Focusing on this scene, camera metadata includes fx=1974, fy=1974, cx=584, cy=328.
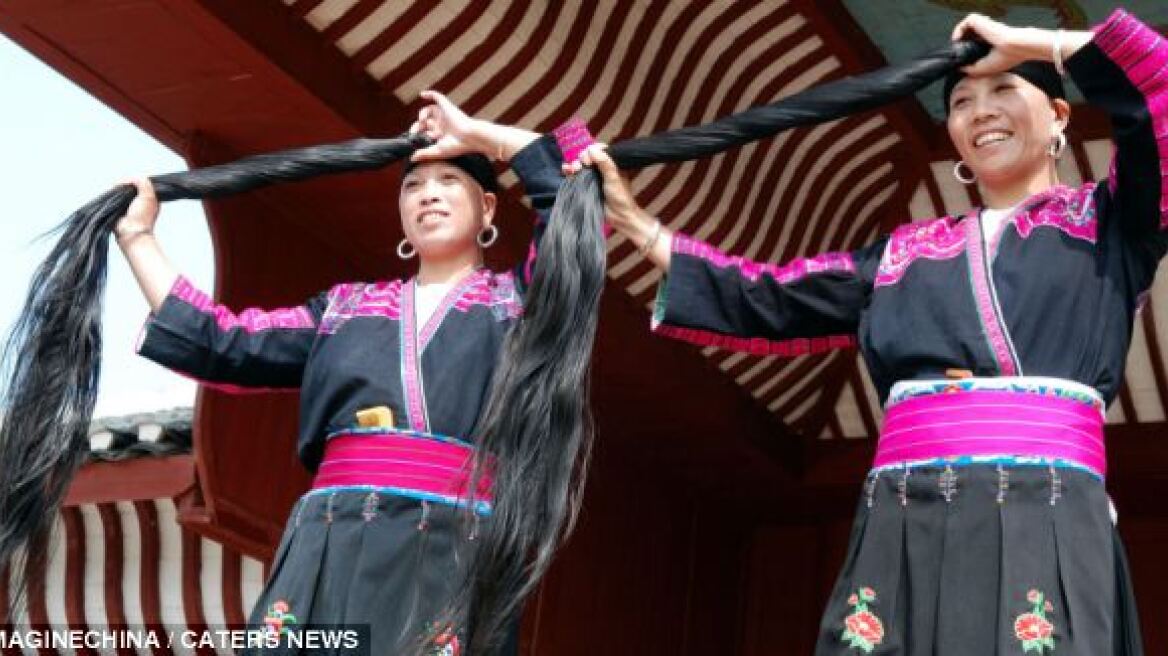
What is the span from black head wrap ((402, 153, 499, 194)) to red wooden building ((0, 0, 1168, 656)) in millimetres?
Result: 785

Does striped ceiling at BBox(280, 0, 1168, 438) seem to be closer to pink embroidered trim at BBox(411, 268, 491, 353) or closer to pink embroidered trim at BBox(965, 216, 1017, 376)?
pink embroidered trim at BBox(411, 268, 491, 353)

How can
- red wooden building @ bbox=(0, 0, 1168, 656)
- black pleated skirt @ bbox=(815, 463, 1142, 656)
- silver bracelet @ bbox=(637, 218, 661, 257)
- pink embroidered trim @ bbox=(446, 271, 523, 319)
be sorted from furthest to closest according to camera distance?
red wooden building @ bbox=(0, 0, 1168, 656), pink embroidered trim @ bbox=(446, 271, 523, 319), silver bracelet @ bbox=(637, 218, 661, 257), black pleated skirt @ bbox=(815, 463, 1142, 656)

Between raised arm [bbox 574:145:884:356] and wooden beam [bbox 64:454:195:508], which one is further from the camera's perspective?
wooden beam [bbox 64:454:195:508]

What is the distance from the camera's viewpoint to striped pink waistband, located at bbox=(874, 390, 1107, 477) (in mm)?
2783

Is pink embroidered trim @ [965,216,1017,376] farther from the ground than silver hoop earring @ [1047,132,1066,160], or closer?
closer

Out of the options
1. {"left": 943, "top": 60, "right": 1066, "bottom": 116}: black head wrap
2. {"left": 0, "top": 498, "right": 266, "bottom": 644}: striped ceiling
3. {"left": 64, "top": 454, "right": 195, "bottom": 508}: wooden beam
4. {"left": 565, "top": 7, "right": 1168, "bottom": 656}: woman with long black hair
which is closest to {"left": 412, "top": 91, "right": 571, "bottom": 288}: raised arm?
{"left": 565, "top": 7, "right": 1168, "bottom": 656}: woman with long black hair

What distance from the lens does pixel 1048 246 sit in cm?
292

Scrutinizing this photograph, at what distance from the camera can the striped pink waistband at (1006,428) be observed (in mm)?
2783

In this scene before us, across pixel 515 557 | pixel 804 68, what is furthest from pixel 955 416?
pixel 804 68

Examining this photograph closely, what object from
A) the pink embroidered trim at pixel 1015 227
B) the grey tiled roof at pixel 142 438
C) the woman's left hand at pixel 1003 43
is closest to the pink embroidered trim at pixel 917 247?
the pink embroidered trim at pixel 1015 227

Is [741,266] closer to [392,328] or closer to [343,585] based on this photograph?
[392,328]

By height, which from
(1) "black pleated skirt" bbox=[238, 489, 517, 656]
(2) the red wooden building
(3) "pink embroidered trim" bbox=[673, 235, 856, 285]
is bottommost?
(1) "black pleated skirt" bbox=[238, 489, 517, 656]

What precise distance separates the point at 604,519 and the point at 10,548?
3.12 m

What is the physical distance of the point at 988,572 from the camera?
108 inches
